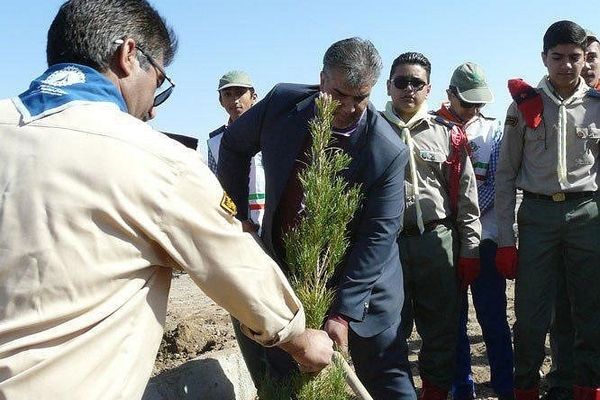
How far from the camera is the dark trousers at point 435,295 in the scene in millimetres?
4996

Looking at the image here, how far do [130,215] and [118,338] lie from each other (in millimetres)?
309

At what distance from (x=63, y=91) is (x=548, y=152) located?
3753 millimetres

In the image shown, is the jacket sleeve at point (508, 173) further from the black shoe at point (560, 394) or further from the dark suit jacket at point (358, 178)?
the dark suit jacket at point (358, 178)

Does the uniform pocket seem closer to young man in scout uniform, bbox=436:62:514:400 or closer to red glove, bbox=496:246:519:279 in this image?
young man in scout uniform, bbox=436:62:514:400

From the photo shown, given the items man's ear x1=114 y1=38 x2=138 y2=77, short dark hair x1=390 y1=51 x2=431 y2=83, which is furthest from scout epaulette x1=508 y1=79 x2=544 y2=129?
man's ear x1=114 y1=38 x2=138 y2=77

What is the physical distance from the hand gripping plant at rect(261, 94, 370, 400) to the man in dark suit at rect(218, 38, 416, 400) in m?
0.33

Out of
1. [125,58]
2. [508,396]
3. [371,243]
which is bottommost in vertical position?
[508,396]

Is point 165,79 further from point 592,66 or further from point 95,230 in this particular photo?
point 592,66

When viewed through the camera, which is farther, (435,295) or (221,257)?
(435,295)

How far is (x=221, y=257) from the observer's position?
190 cm

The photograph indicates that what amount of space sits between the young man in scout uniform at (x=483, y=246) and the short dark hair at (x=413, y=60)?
0.50m

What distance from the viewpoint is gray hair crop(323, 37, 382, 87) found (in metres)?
3.31

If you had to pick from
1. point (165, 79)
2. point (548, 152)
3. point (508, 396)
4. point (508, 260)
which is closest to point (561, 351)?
point (508, 396)

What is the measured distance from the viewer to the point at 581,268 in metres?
4.88
